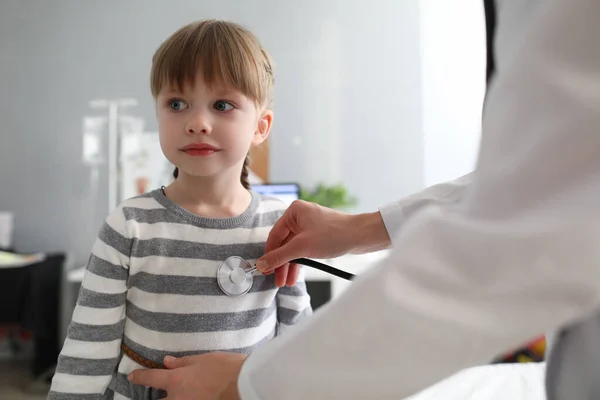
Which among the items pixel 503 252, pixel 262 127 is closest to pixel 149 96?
pixel 262 127

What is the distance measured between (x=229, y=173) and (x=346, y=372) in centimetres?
55

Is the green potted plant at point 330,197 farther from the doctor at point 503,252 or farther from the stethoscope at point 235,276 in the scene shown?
the doctor at point 503,252

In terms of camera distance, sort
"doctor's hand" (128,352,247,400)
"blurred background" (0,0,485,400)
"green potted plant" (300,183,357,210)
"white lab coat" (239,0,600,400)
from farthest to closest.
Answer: "blurred background" (0,0,485,400), "green potted plant" (300,183,357,210), "doctor's hand" (128,352,247,400), "white lab coat" (239,0,600,400)

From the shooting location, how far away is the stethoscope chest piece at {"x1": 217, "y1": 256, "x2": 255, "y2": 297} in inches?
31.6

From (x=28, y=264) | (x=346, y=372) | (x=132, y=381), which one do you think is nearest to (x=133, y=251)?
(x=132, y=381)

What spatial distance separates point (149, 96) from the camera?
3.06 m

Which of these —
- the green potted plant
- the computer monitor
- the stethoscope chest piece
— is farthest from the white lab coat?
the green potted plant

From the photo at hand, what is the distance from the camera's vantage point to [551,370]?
18.7 inches

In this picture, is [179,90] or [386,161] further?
[386,161]

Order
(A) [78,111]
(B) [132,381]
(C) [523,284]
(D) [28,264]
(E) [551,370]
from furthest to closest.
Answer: (A) [78,111], (D) [28,264], (B) [132,381], (E) [551,370], (C) [523,284]

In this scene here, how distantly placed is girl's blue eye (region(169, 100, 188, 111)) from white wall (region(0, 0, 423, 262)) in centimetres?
224

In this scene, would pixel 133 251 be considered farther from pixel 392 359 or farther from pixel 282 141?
pixel 282 141

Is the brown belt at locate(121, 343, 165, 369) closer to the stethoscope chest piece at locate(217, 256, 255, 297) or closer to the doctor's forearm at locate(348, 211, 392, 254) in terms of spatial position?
the stethoscope chest piece at locate(217, 256, 255, 297)

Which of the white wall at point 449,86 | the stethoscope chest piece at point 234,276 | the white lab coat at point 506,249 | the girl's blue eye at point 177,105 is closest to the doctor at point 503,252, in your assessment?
the white lab coat at point 506,249
